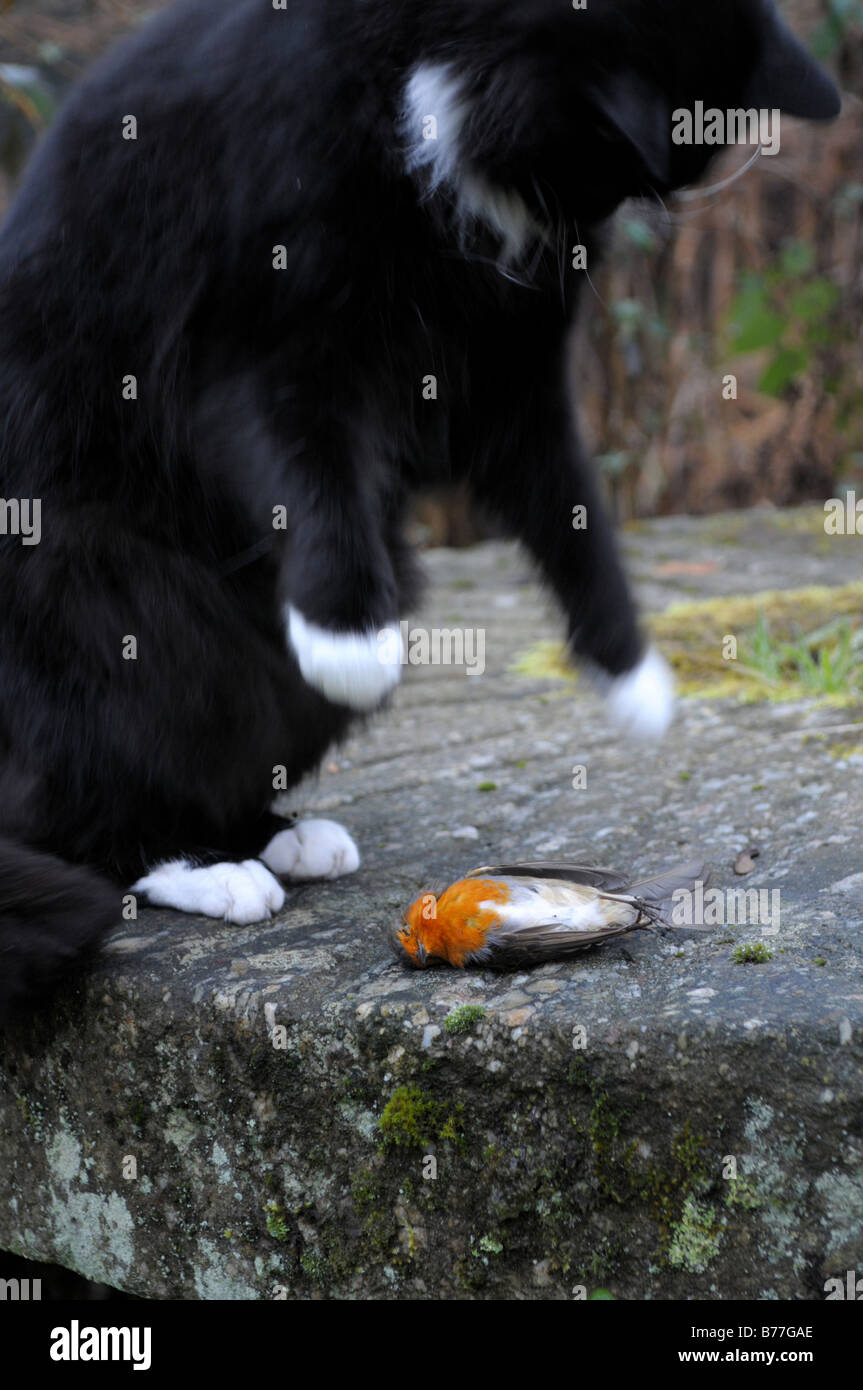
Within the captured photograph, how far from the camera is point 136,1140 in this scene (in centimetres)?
150

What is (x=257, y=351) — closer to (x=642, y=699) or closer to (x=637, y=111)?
(x=637, y=111)

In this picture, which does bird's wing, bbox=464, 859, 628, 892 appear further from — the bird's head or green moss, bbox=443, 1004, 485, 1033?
green moss, bbox=443, 1004, 485, 1033

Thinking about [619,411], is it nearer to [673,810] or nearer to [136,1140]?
[673,810]

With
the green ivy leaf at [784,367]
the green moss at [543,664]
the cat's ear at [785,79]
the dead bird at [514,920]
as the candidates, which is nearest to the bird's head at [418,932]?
the dead bird at [514,920]

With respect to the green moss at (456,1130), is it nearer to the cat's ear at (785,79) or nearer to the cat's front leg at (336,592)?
the cat's front leg at (336,592)

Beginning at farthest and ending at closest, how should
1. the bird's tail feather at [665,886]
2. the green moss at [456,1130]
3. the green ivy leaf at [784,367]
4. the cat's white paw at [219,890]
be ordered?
the green ivy leaf at [784,367]
the cat's white paw at [219,890]
the bird's tail feather at [665,886]
the green moss at [456,1130]

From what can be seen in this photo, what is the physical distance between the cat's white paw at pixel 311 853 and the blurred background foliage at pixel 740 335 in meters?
3.07

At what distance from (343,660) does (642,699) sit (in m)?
0.60

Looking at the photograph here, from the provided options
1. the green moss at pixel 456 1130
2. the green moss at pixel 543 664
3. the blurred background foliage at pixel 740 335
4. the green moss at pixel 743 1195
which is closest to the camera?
the green moss at pixel 743 1195

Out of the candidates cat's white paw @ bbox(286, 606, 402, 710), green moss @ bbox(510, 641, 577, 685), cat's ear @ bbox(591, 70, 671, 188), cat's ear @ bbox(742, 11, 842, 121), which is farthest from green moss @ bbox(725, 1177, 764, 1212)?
green moss @ bbox(510, 641, 577, 685)

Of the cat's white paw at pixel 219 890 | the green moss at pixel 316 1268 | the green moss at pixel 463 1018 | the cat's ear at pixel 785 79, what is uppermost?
the cat's ear at pixel 785 79

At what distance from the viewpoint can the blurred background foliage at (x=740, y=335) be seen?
5102 millimetres

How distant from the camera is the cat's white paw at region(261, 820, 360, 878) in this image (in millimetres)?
1904

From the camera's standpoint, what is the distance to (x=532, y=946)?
4.74 ft
